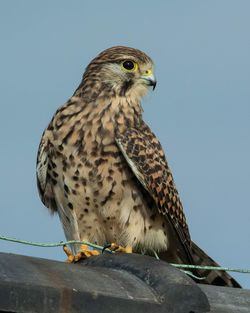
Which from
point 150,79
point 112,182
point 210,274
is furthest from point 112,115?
point 210,274

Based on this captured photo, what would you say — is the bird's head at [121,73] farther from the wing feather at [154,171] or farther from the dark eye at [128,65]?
the wing feather at [154,171]

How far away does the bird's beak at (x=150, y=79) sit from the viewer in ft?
22.6

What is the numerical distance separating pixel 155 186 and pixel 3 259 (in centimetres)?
345

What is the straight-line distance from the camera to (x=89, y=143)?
6.28 metres

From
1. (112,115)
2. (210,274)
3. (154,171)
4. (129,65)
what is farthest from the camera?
(129,65)

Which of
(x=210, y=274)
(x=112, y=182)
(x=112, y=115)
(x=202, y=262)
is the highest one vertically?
(x=112, y=115)

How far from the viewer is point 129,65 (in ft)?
23.3

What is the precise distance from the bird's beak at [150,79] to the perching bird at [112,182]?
22cm

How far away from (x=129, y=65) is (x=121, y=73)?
110 mm

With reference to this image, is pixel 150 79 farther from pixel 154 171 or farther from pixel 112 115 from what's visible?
pixel 154 171

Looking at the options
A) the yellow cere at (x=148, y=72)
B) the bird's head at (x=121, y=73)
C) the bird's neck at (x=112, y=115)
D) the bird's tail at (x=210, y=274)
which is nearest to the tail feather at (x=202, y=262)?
the bird's tail at (x=210, y=274)

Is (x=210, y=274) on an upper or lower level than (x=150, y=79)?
lower

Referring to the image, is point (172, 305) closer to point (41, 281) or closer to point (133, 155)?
point (41, 281)

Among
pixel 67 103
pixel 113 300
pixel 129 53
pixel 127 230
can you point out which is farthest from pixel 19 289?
pixel 129 53
